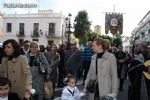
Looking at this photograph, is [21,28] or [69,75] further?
[21,28]

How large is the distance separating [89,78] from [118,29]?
33.0 m

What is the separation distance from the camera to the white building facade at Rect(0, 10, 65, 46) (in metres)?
86.1

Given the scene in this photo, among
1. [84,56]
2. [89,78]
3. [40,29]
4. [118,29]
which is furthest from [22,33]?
[89,78]

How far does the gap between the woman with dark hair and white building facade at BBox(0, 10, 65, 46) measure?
78312 millimetres

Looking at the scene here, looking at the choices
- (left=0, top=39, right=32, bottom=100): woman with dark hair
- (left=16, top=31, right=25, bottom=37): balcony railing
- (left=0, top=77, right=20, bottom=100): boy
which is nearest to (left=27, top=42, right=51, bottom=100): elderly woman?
(left=0, top=39, right=32, bottom=100): woman with dark hair

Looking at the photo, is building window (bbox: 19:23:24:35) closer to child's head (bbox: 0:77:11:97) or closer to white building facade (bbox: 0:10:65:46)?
white building facade (bbox: 0:10:65:46)

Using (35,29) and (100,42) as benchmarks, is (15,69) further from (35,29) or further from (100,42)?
(35,29)

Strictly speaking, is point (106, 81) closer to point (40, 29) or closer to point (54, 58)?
point (54, 58)

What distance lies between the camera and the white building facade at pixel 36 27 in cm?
8612

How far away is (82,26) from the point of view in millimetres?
83000

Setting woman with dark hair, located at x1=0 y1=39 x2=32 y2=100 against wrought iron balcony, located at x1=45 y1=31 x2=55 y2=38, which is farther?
wrought iron balcony, located at x1=45 y1=31 x2=55 y2=38

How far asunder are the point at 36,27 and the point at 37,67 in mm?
77948

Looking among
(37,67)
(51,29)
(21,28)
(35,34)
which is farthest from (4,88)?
(21,28)

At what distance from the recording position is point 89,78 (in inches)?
314
